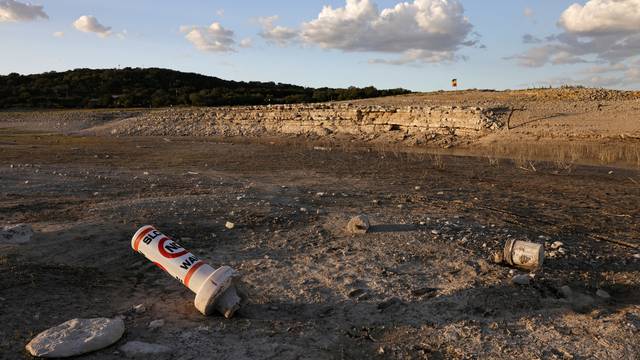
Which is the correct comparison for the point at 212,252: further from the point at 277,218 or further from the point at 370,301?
the point at 370,301

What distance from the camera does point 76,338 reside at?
2.99 m

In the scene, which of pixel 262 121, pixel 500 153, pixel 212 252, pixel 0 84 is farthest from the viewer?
pixel 0 84

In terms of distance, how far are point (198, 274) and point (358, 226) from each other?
2.15 m

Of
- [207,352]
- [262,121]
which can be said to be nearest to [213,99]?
[262,121]

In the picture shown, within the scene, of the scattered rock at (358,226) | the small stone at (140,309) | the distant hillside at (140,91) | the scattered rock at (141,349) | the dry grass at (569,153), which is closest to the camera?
the scattered rock at (141,349)

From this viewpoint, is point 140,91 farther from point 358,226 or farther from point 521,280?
point 521,280

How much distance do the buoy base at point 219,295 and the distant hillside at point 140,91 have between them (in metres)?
33.0

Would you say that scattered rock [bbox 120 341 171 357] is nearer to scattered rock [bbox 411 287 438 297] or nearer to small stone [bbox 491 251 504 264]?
scattered rock [bbox 411 287 438 297]

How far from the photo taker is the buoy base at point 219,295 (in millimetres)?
3422

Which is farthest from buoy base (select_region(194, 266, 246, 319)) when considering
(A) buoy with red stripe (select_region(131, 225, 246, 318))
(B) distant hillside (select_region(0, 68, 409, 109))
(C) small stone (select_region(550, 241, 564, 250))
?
(B) distant hillside (select_region(0, 68, 409, 109))

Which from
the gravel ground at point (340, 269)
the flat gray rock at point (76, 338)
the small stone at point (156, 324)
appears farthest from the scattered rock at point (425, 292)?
the flat gray rock at point (76, 338)

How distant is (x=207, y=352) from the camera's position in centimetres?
309

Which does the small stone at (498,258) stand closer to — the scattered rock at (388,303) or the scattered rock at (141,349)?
the scattered rock at (388,303)

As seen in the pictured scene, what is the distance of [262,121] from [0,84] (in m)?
39.1
